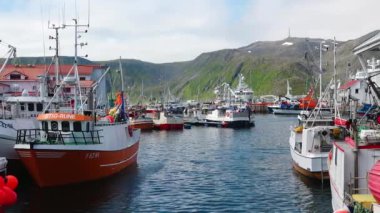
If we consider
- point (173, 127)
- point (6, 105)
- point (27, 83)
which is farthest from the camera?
point (173, 127)

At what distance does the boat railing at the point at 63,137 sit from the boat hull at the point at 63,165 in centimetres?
95

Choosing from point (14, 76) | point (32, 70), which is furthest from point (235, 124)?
point (14, 76)

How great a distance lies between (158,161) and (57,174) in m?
18.5

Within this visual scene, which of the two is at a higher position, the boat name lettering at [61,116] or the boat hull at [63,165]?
the boat name lettering at [61,116]

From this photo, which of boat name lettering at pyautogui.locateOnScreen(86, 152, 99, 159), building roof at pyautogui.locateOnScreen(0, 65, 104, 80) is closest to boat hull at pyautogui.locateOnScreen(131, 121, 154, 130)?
building roof at pyautogui.locateOnScreen(0, 65, 104, 80)

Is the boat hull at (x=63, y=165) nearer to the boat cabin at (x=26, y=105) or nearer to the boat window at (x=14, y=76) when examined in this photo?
the boat cabin at (x=26, y=105)

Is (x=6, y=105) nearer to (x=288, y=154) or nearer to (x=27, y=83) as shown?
(x=288, y=154)

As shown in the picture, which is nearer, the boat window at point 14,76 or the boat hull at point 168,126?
the boat window at point 14,76

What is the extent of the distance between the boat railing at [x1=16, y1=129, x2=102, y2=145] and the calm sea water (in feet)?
9.91

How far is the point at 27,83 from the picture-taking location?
86.7 meters

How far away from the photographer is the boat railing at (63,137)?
1283 inches

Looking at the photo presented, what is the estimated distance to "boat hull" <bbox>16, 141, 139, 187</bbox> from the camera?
31.2 meters

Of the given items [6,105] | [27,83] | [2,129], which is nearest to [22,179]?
[2,129]

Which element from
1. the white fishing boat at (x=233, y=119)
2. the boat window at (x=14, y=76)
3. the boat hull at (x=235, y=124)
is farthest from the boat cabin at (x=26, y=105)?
→ the white fishing boat at (x=233, y=119)
